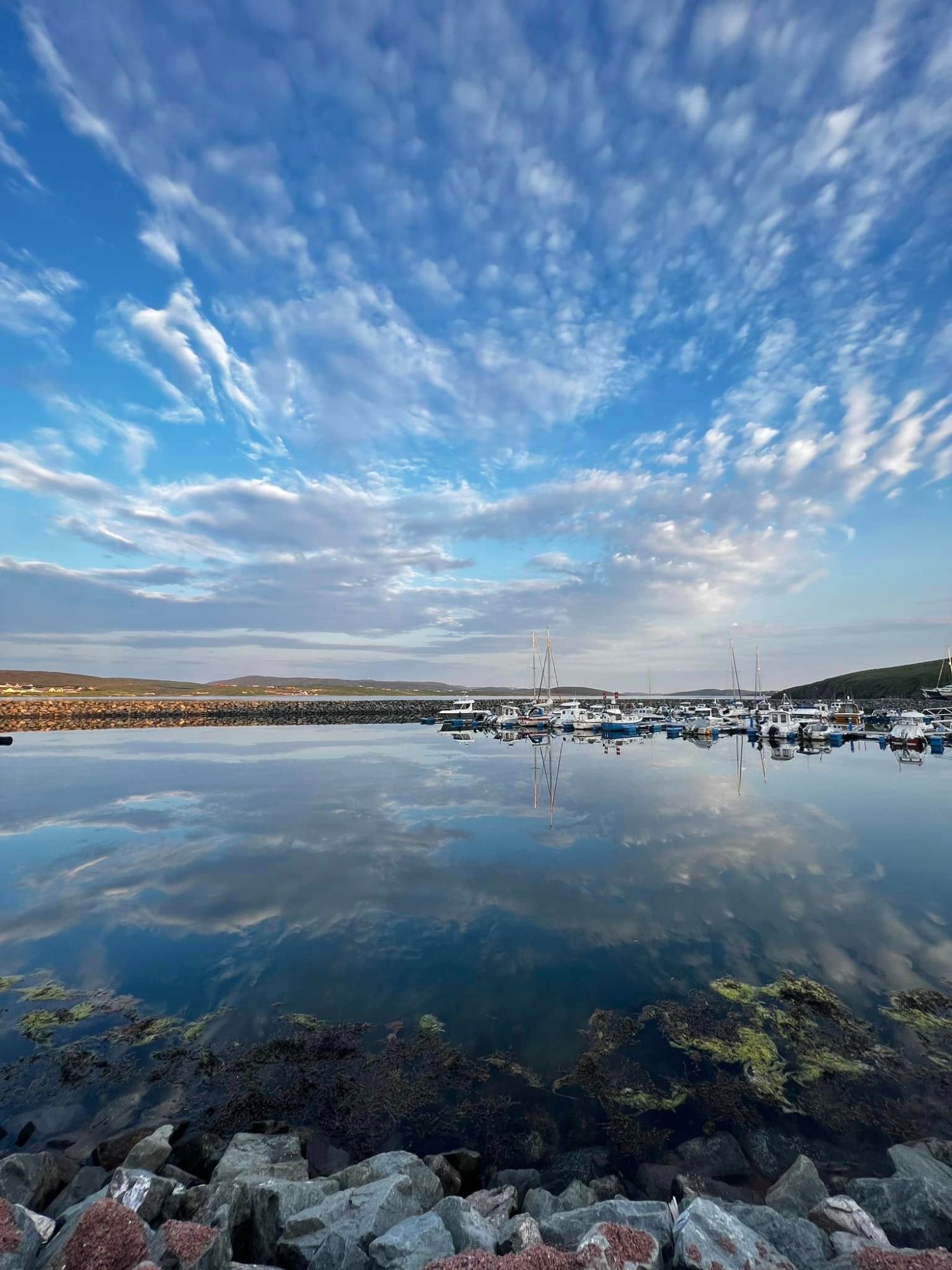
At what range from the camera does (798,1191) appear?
6656 millimetres

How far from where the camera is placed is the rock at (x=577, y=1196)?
6578 mm

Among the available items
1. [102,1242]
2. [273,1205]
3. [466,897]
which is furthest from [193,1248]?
[466,897]

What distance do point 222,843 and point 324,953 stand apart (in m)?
11.2

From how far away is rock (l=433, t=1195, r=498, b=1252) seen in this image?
18.3ft

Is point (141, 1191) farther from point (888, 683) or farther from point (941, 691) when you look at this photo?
point (888, 683)

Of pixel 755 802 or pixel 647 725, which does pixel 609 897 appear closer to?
pixel 755 802

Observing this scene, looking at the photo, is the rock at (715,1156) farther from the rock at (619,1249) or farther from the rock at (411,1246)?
the rock at (411,1246)

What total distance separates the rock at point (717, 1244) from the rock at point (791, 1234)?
399 mm

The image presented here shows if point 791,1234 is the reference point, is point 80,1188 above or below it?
below

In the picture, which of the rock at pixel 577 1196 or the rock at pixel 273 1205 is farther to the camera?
the rock at pixel 577 1196

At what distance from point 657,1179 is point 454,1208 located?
3207 millimetres

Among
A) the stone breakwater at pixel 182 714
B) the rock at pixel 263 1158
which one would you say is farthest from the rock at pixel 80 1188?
the stone breakwater at pixel 182 714

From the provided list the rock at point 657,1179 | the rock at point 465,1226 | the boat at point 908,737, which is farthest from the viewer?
the boat at point 908,737

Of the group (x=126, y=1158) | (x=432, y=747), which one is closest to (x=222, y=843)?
(x=126, y=1158)
